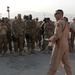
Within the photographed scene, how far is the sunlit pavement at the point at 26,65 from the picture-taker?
748 centimetres

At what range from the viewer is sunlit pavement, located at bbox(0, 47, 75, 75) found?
7484mm

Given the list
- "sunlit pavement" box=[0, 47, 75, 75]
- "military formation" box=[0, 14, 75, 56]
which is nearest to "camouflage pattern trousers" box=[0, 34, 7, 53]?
"military formation" box=[0, 14, 75, 56]

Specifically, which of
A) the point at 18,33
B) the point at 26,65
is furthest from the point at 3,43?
the point at 26,65

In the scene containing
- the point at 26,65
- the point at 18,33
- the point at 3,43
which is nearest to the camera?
the point at 26,65

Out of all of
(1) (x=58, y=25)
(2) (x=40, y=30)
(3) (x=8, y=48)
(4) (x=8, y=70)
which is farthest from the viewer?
(2) (x=40, y=30)

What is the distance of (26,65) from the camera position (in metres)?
8.50

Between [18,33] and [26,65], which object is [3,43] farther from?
[26,65]

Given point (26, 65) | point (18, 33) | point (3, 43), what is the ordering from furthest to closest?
1. point (3, 43)
2. point (18, 33)
3. point (26, 65)

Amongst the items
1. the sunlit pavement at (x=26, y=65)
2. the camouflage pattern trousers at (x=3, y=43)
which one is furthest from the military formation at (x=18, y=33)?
the sunlit pavement at (x=26, y=65)

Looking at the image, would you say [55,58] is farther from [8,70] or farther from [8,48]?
[8,48]

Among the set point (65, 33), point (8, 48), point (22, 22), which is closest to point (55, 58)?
point (65, 33)

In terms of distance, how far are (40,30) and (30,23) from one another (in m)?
1.57

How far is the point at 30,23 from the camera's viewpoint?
1059 centimetres

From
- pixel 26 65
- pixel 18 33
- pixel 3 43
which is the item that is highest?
pixel 18 33
